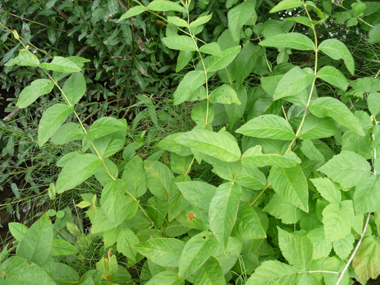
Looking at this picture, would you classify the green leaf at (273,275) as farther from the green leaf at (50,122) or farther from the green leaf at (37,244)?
the green leaf at (50,122)

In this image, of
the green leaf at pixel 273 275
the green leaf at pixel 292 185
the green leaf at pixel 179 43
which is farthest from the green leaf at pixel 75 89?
the green leaf at pixel 273 275

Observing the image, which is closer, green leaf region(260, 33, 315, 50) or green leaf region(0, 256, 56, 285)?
green leaf region(0, 256, 56, 285)

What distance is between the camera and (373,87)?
1.01m

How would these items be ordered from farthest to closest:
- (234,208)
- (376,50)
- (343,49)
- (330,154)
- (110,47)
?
(110,47) → (376,50) → (330,154) → (343,49) → (234,208)

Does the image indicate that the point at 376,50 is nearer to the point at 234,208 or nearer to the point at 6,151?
the point at 234,208

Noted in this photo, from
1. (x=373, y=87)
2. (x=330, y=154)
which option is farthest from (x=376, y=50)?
(x=330, y=154)

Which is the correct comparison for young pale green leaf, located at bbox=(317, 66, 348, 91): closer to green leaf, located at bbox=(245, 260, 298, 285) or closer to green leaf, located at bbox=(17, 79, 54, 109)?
green leaf, located at bbox=(245, 260, 298, 285)

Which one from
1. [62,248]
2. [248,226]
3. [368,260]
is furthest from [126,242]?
[368,260]

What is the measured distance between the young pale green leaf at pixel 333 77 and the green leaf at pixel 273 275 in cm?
55

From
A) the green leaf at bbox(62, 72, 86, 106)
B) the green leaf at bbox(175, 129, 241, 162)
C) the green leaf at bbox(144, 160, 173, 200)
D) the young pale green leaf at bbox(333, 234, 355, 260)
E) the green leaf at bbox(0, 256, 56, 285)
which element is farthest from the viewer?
the green leaf at bbox(144, 160, 173, 200)

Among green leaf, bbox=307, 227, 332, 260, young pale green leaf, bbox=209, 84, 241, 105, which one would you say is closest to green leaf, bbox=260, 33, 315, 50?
young pale green leaf, bbox=209, 84, 241, 105

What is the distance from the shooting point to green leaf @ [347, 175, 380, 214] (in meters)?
0.72

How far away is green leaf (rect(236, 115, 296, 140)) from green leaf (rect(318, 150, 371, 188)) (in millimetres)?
146

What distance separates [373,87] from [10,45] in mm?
Answer: 2141
